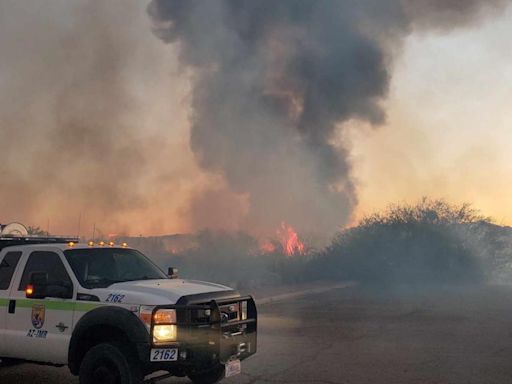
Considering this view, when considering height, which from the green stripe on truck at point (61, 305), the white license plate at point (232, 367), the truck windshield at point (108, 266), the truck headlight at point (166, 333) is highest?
the truck windshield at point (108, 266)

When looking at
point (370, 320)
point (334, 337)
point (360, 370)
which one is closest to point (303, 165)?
point (370, 320)

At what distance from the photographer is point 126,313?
19.5 ft

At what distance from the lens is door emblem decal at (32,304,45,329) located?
6.62 meters

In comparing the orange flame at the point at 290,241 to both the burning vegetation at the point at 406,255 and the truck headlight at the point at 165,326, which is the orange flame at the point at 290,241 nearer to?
the burning vegetation at the point at 406,255

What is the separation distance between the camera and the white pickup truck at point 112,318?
590 cm

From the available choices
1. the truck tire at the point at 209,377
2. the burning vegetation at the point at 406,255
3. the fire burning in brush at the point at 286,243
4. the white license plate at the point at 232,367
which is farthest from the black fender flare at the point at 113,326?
the fire burning in brush at the point at 286,243

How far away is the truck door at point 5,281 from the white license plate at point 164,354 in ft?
7.35

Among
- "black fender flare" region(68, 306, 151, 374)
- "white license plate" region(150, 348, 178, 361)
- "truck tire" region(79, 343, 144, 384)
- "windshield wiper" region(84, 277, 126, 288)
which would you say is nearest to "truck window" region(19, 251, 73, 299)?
"windshield wiper" region(84, 277, 126, 288)

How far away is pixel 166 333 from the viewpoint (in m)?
5.91

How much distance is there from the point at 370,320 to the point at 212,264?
956 inches

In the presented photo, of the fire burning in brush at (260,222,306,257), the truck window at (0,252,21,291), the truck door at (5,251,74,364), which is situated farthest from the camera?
the fire burning in brush at (260,222,306,257)

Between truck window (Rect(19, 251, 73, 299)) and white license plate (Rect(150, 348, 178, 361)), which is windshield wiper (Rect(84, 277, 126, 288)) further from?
white license plate (Rect(150, 348, 178, 361))

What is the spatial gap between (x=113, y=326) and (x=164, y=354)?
2.10 feet

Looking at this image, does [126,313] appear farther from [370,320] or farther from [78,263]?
[370,320]
